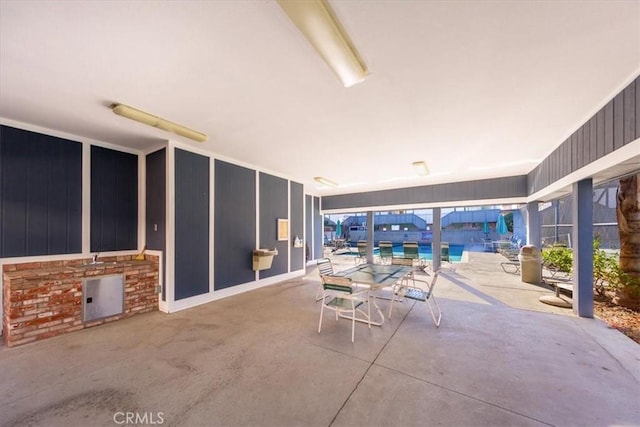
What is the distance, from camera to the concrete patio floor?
1.77 m

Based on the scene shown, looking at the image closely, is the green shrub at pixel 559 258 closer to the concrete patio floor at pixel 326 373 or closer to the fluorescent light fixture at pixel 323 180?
the concrete patio floor at pixel 326 373

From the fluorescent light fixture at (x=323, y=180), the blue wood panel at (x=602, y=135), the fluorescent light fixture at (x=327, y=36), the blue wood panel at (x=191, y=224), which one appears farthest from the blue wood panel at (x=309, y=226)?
the fluorescent light fixture at (x=327, y=36)

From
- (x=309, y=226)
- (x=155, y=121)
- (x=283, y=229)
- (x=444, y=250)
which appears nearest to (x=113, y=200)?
(x=155, y=121)

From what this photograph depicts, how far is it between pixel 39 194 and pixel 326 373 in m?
4.53

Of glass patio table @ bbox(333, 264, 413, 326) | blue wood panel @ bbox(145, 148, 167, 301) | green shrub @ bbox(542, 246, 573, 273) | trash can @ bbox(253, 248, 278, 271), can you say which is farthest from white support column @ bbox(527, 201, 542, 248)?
blue wood panel @ bbox(145, 148, 167, 301)

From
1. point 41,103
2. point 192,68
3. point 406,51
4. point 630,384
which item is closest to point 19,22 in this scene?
point 192,68

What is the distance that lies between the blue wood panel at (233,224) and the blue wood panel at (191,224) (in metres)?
0.23

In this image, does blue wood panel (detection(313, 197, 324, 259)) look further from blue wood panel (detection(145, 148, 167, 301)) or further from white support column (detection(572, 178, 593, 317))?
white support column (detection(572, 178, 593, 317))

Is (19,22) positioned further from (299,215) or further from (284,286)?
(299,215)

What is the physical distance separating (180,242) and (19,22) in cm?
306

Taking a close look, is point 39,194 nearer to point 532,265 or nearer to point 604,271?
point 604,271

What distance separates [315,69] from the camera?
2.18 m

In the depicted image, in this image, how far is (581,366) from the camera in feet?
7.75

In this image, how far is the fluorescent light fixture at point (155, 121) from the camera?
2.80 m
